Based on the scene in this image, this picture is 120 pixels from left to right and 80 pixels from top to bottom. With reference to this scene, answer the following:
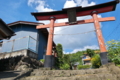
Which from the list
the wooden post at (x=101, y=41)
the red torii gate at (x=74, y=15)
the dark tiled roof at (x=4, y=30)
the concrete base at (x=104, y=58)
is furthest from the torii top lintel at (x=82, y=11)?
the concrete base at (x=104, y=58)

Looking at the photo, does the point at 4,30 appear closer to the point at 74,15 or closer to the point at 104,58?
the point at 74,15

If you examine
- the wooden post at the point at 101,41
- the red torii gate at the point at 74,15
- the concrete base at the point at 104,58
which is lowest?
the concrete base at the point at 104,58

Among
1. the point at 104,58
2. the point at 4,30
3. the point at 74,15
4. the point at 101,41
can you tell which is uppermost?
the point at 74,15

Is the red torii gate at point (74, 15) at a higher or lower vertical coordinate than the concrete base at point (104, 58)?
higher

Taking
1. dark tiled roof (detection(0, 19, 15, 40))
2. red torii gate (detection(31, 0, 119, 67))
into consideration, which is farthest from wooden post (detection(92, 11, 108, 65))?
dark tiled roof (detection(0, 19, 15, 40))

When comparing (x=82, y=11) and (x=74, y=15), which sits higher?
(x=82, y=11)

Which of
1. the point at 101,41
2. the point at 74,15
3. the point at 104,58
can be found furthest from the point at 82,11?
the point at 104,58

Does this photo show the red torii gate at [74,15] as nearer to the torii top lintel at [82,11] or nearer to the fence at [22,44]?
the torii top lintel at [82,11]

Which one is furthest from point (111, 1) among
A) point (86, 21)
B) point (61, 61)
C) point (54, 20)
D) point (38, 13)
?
point (61, 61)

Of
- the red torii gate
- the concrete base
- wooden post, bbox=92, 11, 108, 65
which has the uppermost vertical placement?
the red torii gate

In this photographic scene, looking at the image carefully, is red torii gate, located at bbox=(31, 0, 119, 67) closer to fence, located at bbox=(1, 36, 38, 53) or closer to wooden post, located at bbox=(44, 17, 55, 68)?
wooden post, located at bbox=(44, 17, 55, 68)

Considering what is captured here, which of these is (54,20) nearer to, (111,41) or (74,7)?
(74,7)

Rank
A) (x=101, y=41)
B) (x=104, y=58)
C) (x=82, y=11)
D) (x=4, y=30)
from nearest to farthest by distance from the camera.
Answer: (x=4, y=30)
(x=104, y=58)
(x=101, y=41)
(x=82, y=11)

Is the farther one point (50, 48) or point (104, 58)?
point (50, 48)
